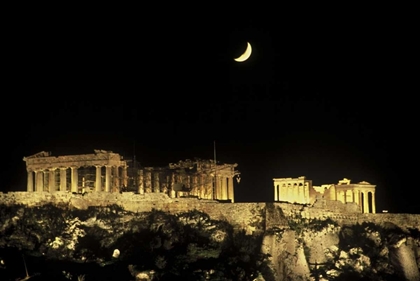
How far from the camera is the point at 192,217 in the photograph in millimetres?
78062

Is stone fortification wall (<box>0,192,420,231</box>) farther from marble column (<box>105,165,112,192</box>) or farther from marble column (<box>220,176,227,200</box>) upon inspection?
marble column (<box>220,176,227,200</box>)

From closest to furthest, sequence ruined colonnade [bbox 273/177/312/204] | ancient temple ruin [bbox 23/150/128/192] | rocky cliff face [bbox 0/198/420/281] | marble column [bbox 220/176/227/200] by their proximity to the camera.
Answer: rocky cliff face [bbox 0/198/420/281]
ancient temple ruin [bbox 23/150/128/192]
marble column [bbox 220/176/227/200]
ruined colonnade [bbox 273/177/312/204]

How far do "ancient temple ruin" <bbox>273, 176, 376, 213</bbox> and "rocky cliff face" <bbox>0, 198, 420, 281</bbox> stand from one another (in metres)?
12.2

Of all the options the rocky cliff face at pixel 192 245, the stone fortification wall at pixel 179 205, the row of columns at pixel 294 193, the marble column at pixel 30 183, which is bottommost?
the rocky cliff face at pixel 192 245

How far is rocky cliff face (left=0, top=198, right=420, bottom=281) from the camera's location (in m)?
70.8

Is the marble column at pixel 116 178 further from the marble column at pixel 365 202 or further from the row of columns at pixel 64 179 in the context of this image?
the marble column at pixel 365 202

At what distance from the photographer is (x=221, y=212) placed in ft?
259

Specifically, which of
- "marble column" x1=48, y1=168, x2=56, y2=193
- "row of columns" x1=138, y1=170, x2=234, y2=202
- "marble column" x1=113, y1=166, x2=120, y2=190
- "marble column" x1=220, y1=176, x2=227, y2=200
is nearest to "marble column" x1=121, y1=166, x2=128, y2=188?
"marble column" x1=113, y1=166, x2=120, y2=190

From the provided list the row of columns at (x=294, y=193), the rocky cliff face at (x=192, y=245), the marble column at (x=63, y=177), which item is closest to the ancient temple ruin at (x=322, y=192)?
the row of columns at (x=294, y=193)

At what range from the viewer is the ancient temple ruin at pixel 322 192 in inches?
3740

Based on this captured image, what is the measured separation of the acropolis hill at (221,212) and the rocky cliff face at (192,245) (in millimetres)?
110

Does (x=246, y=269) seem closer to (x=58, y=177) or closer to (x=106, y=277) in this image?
(x=106, y=277)

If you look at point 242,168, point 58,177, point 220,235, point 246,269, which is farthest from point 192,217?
point 242,168

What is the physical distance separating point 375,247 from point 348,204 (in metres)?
5.57
